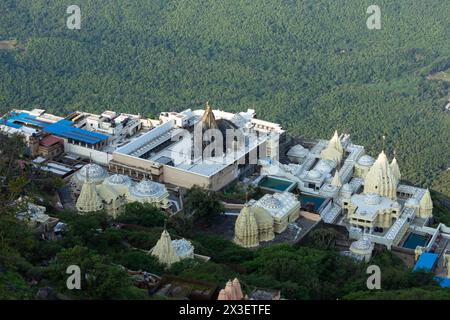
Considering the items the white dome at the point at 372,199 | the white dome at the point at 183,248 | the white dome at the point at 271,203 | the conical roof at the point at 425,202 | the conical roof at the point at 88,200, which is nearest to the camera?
the white dome at the point at 183,248

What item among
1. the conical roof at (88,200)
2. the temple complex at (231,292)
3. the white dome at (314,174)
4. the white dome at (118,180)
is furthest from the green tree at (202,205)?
the temple complex at (231,292)

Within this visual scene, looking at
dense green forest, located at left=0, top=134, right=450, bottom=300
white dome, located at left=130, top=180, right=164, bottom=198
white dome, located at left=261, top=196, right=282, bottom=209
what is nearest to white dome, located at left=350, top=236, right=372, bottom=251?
dense green forest, located at left=0, top=134, right=450, bottom=300

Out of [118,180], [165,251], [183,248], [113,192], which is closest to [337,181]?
[118,180]

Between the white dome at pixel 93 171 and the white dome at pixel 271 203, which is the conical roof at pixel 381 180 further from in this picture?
the white dome at pixel 93 171

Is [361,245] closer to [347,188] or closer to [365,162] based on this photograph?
[347,188]

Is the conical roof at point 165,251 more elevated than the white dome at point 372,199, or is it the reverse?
the conical roof at point 165,251

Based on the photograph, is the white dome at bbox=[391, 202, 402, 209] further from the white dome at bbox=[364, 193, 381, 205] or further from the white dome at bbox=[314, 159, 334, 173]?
the white dome at bbox=[314, 159, 334, 173]
